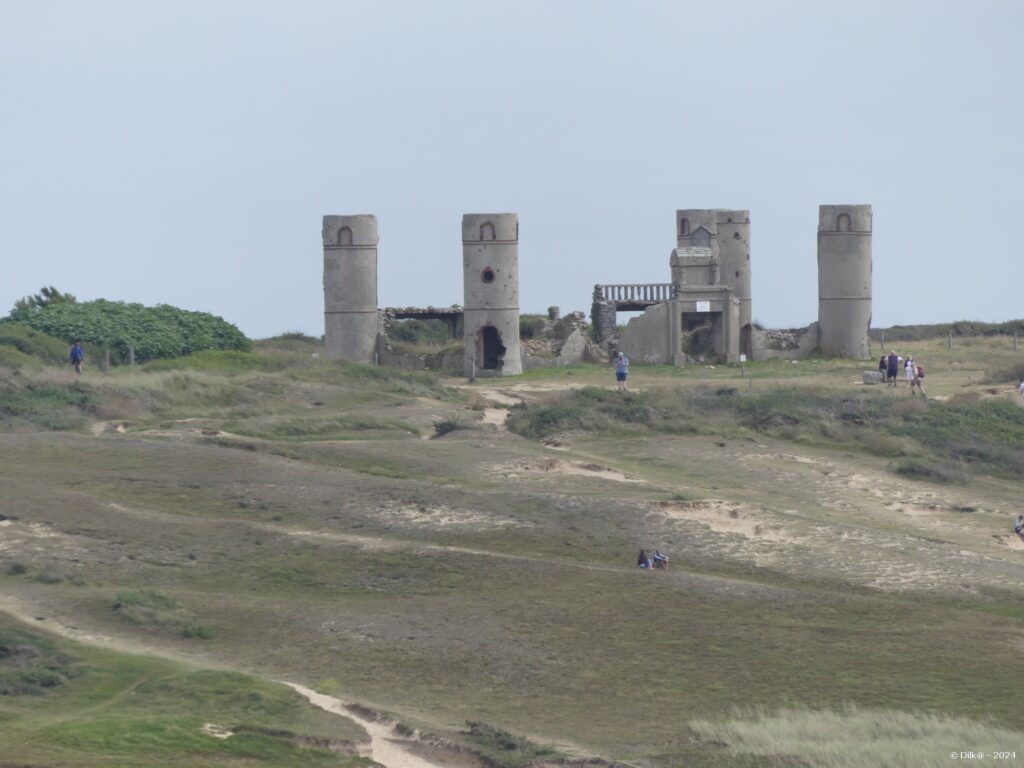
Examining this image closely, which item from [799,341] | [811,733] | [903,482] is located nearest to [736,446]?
[903,482]

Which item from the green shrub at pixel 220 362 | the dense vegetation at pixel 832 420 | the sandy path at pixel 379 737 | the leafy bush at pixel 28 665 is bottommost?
the sandy path at pixel 379 737

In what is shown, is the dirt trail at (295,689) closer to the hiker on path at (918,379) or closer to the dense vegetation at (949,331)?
the hiker on path at (918,379)

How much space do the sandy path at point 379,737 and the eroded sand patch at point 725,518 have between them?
33.7 ft

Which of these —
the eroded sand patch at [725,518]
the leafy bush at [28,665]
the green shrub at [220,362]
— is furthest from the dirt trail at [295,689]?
the green shrub at [220,362]

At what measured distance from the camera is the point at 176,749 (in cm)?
1967

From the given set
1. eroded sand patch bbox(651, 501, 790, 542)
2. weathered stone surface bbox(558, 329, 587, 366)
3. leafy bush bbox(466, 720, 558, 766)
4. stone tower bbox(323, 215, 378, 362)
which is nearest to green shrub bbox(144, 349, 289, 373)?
stone tower bbox(323, 215, 378, 362)

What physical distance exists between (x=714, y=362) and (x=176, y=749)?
137 feet

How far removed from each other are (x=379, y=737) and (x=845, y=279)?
43.3 metres

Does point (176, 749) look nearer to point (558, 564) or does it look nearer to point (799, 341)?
point (558, 564)

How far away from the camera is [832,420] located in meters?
42.5

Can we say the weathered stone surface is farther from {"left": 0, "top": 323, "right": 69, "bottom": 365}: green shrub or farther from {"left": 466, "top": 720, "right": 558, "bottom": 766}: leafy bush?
{"left": 466, "top": 720, "right": 558, "bottom": 766}: leafy bush

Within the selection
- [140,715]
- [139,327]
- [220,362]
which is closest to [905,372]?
[220,362]

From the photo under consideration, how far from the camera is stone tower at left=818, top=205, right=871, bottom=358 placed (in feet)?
Result: 201

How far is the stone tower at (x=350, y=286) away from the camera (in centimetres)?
5797
